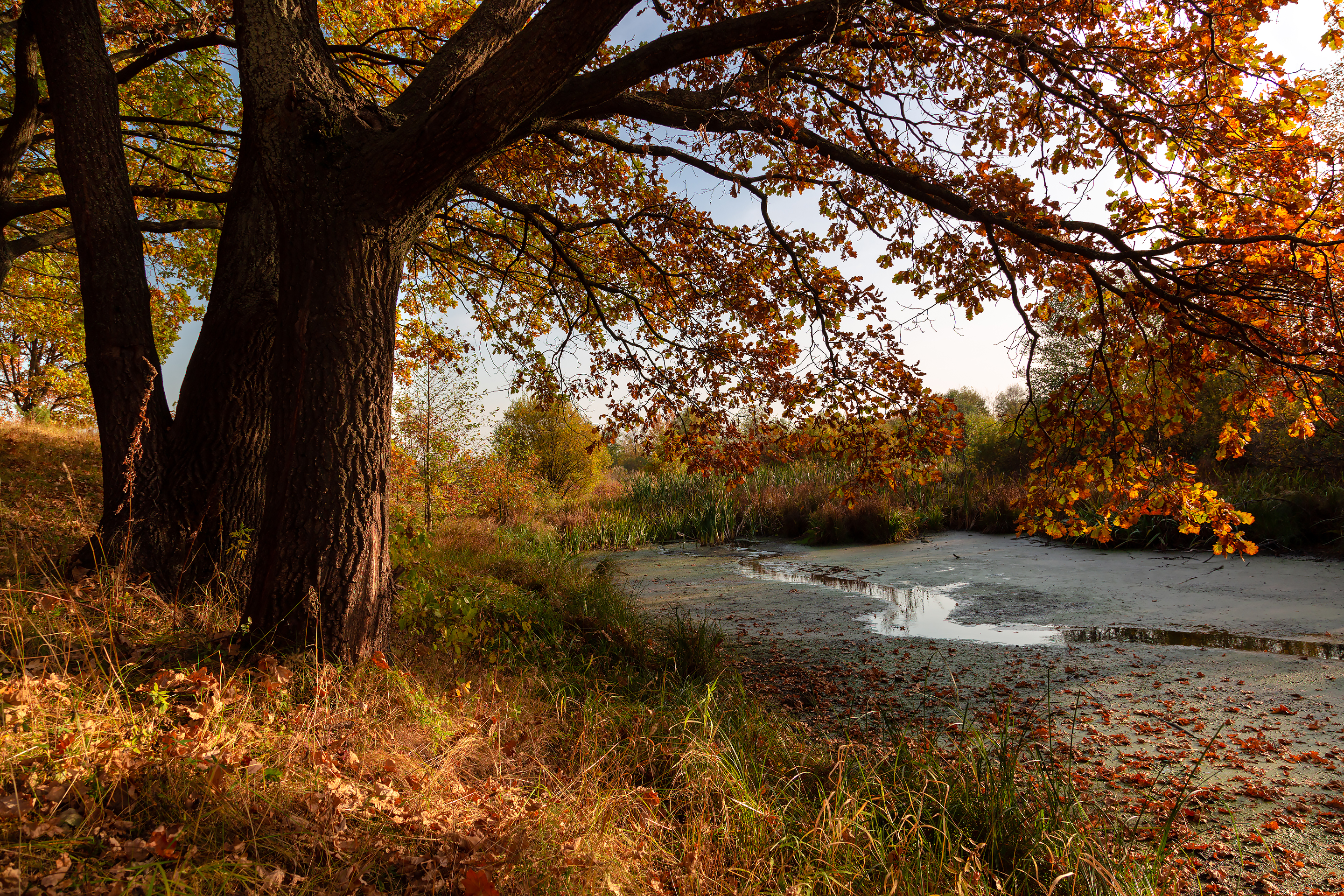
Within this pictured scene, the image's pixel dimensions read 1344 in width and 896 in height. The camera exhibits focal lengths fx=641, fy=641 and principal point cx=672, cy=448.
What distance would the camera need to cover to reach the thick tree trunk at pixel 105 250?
3.96m

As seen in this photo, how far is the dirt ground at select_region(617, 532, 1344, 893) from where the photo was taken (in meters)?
2.72

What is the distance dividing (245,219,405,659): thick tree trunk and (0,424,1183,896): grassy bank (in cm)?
→ 26

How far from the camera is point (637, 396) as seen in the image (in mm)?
6246

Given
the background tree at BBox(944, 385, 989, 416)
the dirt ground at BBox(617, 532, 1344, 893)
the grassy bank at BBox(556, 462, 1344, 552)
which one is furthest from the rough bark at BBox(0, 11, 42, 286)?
the background tree at BBox(944, 385, 989, 416)

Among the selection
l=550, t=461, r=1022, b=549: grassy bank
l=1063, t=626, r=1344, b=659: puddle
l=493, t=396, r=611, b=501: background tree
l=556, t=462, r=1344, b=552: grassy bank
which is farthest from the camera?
l=493, t=396, r=611, b=501: background tree

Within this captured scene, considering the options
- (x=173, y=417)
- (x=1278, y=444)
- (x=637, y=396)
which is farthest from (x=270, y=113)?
(x=1278, y=444)

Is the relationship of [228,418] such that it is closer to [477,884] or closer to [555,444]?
[477,884]

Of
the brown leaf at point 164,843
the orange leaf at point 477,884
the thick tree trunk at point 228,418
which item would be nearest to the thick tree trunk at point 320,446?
the thick tree trunk at point 228,418

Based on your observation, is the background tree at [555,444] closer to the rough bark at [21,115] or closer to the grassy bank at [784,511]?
the grassy bank at [784,511]

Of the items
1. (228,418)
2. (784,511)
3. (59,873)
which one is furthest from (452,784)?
(784,511)

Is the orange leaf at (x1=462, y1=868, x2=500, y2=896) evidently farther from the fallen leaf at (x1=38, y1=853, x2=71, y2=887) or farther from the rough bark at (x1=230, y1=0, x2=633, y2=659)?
the rough bark at (x1=230, y1=0, x2=633, y2=659)

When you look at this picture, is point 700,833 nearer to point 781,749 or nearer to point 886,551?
point 781,749

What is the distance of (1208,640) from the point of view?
495 centimetres

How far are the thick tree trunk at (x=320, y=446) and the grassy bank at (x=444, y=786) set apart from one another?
10.2 inches
